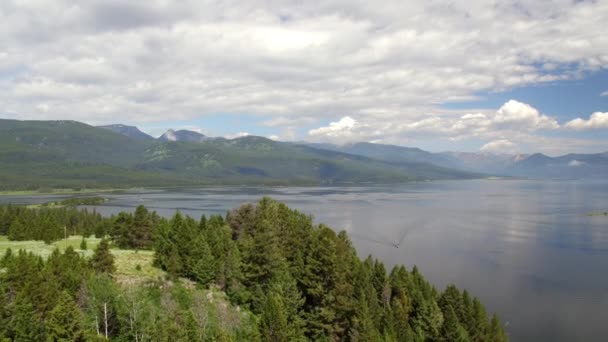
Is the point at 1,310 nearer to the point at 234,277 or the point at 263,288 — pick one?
the point at 234,277

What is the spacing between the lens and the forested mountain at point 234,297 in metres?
49.7

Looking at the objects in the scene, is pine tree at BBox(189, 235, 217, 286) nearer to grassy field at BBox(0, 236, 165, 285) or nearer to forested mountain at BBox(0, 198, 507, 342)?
forested mountain at BBox(0, 198, 507, 342)

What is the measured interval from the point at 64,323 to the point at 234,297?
26.3m

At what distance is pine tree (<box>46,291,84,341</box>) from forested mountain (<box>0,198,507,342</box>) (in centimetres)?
10

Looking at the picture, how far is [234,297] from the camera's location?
67.4m

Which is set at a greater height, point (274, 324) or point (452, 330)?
point (274, 324)

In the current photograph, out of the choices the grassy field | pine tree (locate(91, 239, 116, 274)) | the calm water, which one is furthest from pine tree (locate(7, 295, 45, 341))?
the calm water

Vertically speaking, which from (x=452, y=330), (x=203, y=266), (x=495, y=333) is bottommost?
(x=495, y=333)

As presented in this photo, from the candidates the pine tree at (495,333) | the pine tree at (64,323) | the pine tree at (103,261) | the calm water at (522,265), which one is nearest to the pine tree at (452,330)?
the pine tree at (495,333)

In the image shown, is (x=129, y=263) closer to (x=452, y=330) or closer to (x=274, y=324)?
(x=274, y=324)

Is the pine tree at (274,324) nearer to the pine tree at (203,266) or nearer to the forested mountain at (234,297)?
the forested mountain at (234,297)

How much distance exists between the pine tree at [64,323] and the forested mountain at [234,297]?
0.34 feet

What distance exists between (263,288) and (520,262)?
8981 cm

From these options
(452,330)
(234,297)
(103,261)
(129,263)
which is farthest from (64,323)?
(452,330)
